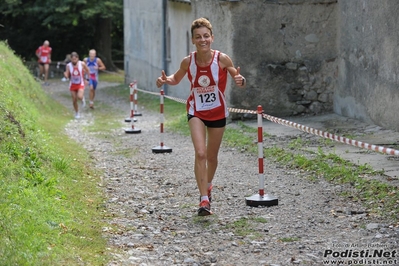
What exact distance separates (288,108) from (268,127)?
66.5 inches

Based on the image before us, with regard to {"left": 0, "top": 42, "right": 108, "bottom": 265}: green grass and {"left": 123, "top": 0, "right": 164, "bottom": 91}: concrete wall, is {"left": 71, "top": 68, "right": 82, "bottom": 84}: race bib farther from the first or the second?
{"left": 0, "top": 42, "right": 108, "bottom": 265}: green grass

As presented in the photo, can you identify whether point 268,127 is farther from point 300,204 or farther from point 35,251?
point 35,251

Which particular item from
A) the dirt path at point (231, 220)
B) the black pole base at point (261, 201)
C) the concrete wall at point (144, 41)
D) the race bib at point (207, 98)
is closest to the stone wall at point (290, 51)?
the dirt path at point (231, 220)

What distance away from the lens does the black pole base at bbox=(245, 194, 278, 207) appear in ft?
29.3

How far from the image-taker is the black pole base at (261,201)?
8.94 metres

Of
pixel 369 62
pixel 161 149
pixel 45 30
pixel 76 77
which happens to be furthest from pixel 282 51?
pixel 45 30

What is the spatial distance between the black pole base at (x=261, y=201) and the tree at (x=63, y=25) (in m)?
29.4

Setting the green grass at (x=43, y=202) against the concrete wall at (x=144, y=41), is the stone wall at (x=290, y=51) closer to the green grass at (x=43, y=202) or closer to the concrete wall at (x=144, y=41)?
the green grass at (x=43, y=202)

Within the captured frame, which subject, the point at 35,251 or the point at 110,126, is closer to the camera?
the point at 35,251

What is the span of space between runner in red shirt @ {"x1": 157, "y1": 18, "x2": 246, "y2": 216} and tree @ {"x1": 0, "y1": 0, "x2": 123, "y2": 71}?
2955 centimetres

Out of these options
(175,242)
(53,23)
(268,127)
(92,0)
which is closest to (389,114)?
(268,127)

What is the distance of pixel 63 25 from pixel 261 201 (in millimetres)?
35307

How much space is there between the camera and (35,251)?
6465 millimetres

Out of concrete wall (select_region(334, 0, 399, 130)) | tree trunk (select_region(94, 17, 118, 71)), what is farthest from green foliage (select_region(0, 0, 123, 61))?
concrete wall (select_region(334, 0, 399, 130))
